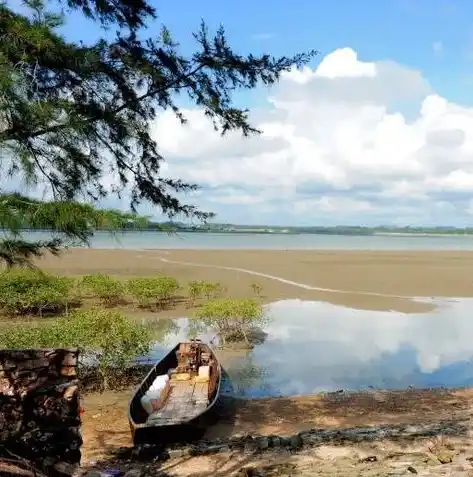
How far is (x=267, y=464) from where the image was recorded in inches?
294

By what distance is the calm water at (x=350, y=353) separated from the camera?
14.4 m

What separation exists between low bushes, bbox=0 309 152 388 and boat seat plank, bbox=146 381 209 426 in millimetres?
1519

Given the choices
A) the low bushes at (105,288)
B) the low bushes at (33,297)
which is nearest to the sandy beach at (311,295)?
the low bushes at (105,288)

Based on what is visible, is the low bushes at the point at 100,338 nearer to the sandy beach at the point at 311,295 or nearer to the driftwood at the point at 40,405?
the sandy beach at the point at 311,295

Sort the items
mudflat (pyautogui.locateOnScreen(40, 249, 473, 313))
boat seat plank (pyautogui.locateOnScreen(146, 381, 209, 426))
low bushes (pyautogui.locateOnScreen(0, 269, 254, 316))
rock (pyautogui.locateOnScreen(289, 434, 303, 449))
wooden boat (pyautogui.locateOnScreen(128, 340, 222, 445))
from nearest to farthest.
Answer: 1. rock (pyautogui.locateOnScreen(289, 434, 303, 449))
2. wooden boat (pyautogui.locateOnScreen(128, 340, 222, 445))
3. boat seat plank (pyautogui.locateOnScreen(146, 381, 209, 426))
4. low bushes (pyautogui.locateOnScreen(0, 269, 254, 316))
5. mudflat (pyautogui.locateOnScreen(40, 249, 473, 313))

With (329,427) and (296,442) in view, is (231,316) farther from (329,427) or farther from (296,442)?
(296,442)

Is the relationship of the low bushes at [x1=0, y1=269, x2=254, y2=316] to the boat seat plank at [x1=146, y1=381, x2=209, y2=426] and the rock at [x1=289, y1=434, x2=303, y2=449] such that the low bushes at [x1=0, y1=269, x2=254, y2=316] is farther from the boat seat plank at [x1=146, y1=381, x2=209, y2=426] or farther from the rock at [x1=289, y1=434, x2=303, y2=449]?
the rock at [x1=289, y1=434, x2=303, y2=449]

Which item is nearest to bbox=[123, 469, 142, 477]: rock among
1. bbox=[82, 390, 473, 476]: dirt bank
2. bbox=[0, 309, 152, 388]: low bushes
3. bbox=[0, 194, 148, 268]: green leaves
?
bbox=[82, 390, 473, 476]: dirt bank

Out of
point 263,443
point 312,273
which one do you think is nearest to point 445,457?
point 263,443

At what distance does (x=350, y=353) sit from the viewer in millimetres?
17281

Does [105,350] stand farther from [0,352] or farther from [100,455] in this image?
[0,352]

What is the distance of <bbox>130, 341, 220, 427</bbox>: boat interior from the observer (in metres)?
10.2

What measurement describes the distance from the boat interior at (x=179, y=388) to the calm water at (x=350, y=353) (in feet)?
3.56

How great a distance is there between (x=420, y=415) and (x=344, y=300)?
53.2ft
